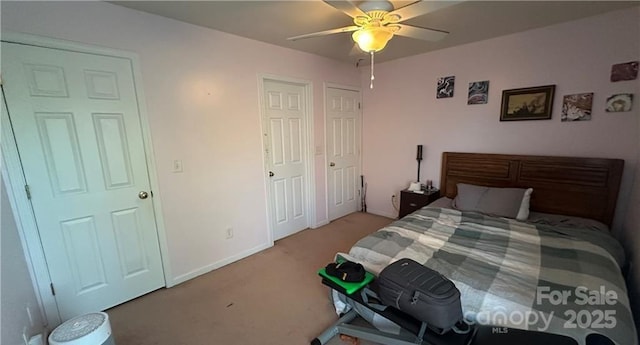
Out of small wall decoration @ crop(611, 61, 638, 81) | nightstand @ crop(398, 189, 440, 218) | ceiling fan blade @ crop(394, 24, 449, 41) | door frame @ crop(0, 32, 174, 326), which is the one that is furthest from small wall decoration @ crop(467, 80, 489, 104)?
door frame @ crop(0, 32, 174, 326)

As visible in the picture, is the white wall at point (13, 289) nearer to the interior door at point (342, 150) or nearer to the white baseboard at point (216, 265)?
the white baseboard at point (216, 265)

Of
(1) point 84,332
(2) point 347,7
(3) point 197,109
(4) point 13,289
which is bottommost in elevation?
(1) point 84,332

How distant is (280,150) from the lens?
3289 millimetres

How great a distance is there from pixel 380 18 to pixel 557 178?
2433 mm

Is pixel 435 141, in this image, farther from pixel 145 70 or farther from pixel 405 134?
pixel 145 70

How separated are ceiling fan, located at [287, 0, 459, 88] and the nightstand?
1.98 metres

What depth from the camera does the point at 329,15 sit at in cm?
Result: 217

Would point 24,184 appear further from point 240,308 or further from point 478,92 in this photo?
point 478,92

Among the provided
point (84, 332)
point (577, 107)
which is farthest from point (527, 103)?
point (84, 332)

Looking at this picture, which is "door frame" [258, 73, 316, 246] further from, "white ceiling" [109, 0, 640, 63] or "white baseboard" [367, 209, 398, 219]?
"white baseboard" [367, 209, 398, 219]

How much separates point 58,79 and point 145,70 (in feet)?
1.80

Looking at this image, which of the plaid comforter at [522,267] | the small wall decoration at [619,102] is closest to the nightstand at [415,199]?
the plaid comforter at [522,267]

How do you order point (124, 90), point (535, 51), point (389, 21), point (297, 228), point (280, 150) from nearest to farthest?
point (389, 21) < point (124, 90) < point (535, 51) < point (280, 150) < point (297, 228)

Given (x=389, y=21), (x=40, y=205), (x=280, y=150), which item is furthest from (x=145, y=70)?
(x=389, y=21)
